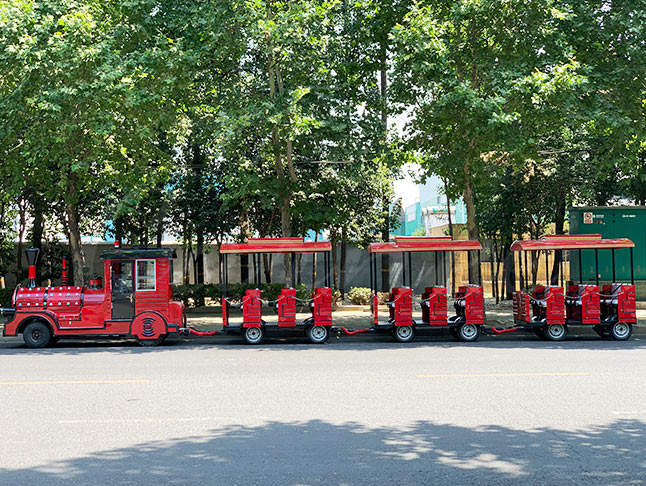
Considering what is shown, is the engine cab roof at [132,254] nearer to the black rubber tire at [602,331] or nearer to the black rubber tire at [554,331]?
the black rubber tire at [554,331]

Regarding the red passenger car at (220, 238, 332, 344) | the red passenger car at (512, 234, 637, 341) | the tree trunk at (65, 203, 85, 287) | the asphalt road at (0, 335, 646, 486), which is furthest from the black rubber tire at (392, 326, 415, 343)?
the tree trunk at (65, 203, 85, 287)

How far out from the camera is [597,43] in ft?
60.6

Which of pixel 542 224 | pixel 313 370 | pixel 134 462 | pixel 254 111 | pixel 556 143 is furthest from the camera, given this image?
pixel 542 224

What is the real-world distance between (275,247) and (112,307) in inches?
158

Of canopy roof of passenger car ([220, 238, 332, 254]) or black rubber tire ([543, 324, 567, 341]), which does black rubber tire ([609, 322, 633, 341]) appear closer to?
black rubber tire ([543, 324, 567, 341])

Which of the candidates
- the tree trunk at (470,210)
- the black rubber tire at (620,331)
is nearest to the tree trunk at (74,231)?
the tree trunk at (470,210)

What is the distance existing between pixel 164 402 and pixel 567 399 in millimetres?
5222

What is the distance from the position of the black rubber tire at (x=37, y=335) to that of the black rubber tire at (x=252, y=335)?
4.47m

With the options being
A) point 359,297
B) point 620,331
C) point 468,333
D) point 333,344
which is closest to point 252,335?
point 333,344

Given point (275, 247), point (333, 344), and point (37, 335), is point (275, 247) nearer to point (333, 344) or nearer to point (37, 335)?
point (333, 344)

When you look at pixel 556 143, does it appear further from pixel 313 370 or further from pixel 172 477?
pixel 172 477

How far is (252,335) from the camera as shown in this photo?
642 inches

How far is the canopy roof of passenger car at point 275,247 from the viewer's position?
16.0 meters

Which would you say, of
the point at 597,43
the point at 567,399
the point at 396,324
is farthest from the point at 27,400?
the point at 597,43
